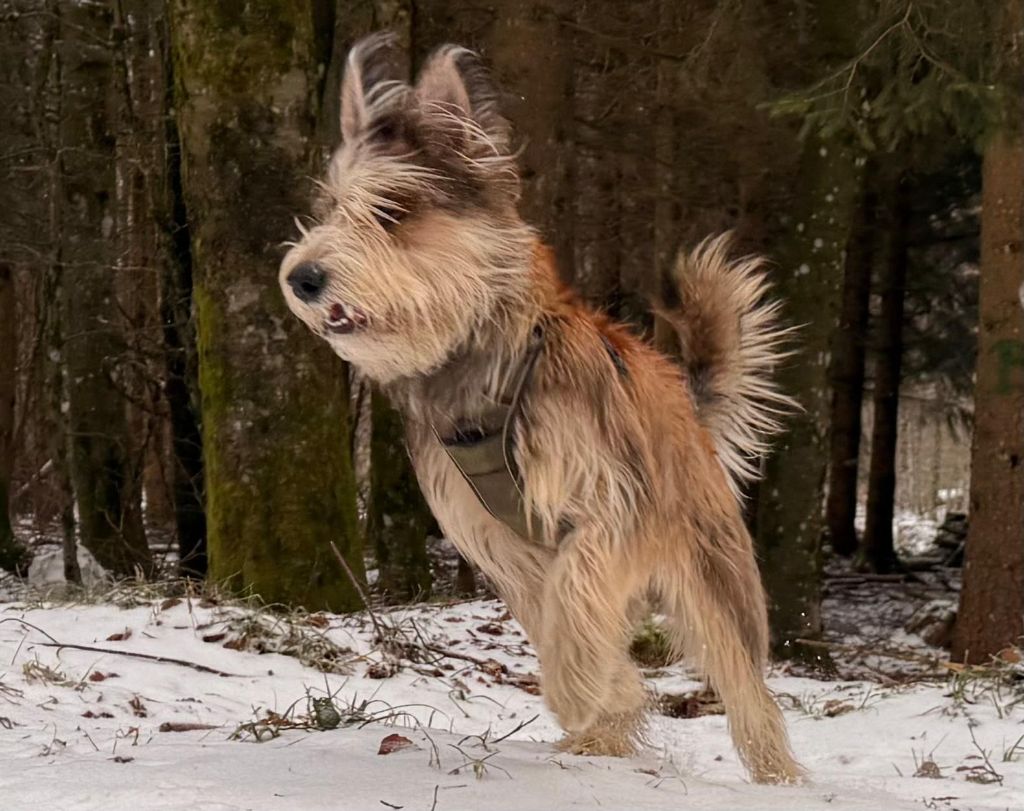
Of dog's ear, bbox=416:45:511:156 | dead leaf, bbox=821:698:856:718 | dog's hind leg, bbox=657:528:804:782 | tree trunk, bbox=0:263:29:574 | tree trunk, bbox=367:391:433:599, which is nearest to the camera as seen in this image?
dog's ear, bbox=416:45:511:156

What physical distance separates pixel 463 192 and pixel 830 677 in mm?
5963

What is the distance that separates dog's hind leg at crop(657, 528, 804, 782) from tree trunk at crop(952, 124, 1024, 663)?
5486 mm

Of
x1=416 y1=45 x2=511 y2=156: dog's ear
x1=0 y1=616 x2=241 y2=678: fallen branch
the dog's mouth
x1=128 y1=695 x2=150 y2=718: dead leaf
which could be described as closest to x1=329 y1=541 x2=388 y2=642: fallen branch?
x1=0 y1=616 x2=241 y2=678: fallen branch

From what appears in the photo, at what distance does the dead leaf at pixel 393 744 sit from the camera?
327cm

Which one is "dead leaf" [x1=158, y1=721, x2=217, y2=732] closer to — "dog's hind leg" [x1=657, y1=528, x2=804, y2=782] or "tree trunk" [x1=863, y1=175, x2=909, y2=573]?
"dog's hind leg" [x1=657, y1=528, x2=804, y2=782]

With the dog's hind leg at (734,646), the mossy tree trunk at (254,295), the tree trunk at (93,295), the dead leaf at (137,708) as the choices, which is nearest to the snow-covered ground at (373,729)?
the dead leaf at (137,708)

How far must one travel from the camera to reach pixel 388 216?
328 cm

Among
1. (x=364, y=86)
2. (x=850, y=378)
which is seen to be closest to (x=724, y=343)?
(x=364, y=86)

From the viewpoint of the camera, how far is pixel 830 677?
810cm

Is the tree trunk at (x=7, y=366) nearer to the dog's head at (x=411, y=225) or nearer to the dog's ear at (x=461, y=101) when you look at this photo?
the dog's head at (x=411, y=225)

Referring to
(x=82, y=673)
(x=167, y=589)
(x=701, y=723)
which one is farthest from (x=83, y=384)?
(x=701, y=723)

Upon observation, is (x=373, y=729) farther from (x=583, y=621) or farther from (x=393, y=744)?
(x=583, y=621)

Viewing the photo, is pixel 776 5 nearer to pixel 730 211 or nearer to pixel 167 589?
pixel 730 211

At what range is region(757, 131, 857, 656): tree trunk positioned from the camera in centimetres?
875
